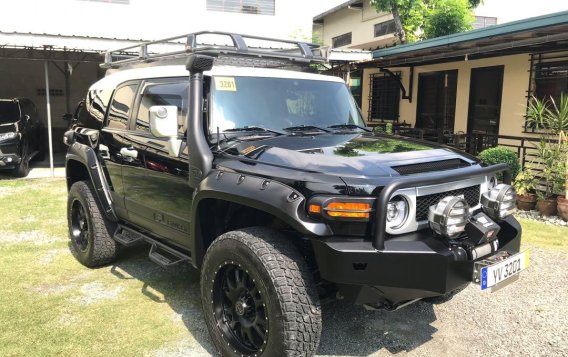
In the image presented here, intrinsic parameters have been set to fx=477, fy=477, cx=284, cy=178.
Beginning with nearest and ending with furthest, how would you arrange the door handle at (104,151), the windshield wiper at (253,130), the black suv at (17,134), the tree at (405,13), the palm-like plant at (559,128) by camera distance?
the windshield wiper at (253,130)
the door handle at (104,151)
the palm-like plant at (559,128)
the black suv at (17,134)
the tree at (405,13)

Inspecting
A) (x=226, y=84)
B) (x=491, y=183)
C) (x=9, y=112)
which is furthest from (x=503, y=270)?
(x=9, y=112)

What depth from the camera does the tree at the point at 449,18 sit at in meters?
15.5

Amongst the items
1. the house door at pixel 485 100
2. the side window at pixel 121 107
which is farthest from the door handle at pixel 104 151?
the house door at pixel 485 100

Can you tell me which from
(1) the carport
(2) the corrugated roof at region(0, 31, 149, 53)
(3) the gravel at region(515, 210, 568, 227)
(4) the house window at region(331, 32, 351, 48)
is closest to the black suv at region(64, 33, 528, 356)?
(3) the gravel at region(515, 210, 568, 227)

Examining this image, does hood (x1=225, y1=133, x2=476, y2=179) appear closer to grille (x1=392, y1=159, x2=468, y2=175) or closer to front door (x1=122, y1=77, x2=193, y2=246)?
grille (x1=392, y1=159, x2=468, y2=175)

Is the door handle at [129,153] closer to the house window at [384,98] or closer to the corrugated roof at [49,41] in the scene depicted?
the corrugated roof at [49,41]

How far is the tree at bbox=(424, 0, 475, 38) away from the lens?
15.5 m

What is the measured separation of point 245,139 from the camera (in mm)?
3387

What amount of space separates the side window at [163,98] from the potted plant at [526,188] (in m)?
5.96

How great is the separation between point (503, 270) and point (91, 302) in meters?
3.20

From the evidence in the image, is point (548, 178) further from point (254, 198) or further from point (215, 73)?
point (254, 198)

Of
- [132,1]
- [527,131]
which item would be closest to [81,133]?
[527,131]

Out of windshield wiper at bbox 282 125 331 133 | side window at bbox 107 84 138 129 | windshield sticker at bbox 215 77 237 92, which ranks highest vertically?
windshield sticker at bbox 215 77 237 92

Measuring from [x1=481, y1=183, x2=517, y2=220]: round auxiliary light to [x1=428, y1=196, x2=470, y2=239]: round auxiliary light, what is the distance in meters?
0.48
